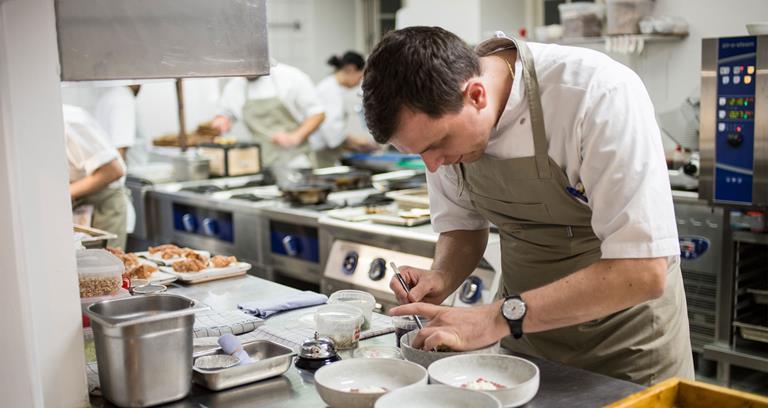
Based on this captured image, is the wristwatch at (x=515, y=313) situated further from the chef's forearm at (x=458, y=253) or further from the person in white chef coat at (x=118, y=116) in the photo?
the person in white chef coat at (x=118, y=116)

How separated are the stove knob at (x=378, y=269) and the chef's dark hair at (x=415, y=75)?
2.11m

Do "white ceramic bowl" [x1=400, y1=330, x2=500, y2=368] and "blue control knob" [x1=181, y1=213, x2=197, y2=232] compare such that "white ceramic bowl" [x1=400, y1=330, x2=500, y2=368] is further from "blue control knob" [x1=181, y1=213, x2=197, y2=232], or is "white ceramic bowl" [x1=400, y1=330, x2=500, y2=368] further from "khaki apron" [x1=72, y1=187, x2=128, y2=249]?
"blue control knob" [x1=181, y1=213, x2=197, y2=232]

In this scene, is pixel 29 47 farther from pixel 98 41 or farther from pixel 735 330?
pixel 735 330

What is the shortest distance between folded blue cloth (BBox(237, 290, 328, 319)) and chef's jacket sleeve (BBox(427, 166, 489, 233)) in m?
0.47

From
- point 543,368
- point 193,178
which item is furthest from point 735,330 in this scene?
point 193,178

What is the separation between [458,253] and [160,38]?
1003mm

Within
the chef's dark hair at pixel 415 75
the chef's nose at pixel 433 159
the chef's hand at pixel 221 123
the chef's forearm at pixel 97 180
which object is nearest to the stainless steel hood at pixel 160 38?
the chef's dark hair at pixel 415 75

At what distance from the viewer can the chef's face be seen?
1781mm

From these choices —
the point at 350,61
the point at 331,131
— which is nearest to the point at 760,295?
the point at 331,131

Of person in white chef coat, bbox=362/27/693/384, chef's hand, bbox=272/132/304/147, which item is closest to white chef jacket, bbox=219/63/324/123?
chef's hand, bbox=272/132/304/147

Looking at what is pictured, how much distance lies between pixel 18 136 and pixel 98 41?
0.27m

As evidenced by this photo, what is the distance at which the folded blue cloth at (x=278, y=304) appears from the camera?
246cm

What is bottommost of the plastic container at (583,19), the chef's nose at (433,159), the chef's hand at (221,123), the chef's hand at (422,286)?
the chef's hand at (422,286)

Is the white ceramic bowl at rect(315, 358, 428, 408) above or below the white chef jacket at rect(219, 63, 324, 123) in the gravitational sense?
below
